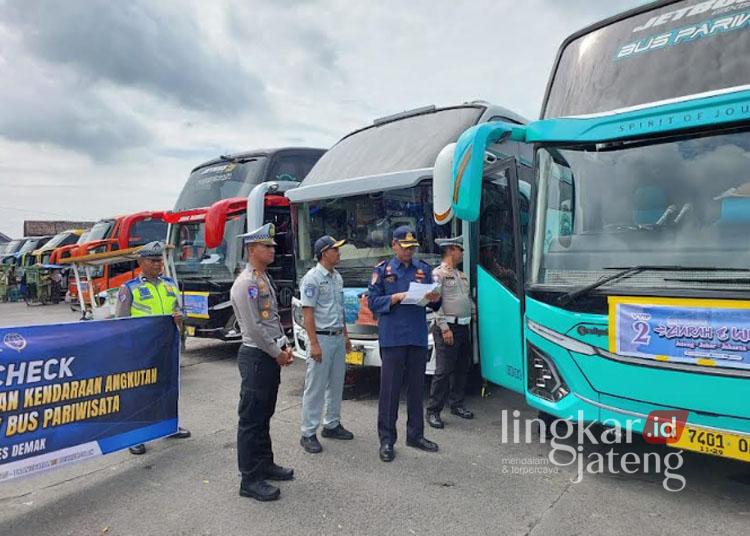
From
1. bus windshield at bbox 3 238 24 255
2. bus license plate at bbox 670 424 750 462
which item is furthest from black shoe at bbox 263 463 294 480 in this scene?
bus windshield at bbox 3 238 24 255

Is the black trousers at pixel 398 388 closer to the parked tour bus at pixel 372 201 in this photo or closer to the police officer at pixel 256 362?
the parked tour bus at pixel 372 201

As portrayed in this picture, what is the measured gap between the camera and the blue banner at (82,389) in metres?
3.55

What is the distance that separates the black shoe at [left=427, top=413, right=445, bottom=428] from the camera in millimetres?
4996

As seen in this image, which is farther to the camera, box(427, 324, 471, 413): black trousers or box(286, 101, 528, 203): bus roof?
box(286, 101, 528, 203): bus roof

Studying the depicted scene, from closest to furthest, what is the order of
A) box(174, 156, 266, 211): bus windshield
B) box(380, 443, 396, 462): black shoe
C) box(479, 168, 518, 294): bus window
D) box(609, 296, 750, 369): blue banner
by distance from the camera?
box(609, 296, 750, 369): blue banner → box(380, 443, 396, 462): black shoe → box(479, 168, 518, 294): bus window → box(174, 156, 266, 211): bus windshield

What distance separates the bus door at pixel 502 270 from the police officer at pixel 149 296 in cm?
277

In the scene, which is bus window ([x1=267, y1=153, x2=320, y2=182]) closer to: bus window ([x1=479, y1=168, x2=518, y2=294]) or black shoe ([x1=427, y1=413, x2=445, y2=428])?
bus window ([x1=479, y1=168, x2=518, y2=294])

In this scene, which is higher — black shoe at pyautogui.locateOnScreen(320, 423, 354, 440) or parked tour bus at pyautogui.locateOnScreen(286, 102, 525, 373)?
parked tour bus at pyautogui.locateOnScreen(286, 102, 525, 373)

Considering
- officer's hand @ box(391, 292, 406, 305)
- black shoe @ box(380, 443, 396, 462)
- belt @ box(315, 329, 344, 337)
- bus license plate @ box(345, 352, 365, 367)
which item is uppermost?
officer's hand @ box(391, 292, 406, 305)

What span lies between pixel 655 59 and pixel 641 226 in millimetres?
1315

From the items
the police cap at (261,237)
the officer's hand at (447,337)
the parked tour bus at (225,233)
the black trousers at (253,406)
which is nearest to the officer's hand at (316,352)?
the black trousers at (253,406)

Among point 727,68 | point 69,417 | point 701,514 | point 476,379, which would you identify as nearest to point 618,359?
point 701,514

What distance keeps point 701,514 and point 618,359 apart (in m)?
1.04

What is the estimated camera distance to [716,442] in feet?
10.3
